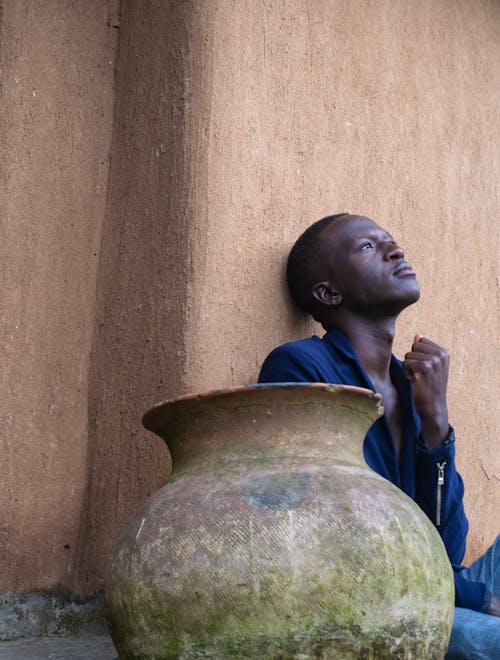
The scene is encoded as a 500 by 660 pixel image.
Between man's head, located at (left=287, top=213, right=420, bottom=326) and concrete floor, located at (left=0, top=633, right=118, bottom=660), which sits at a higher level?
man's head, located at (left=287, top=213, right=420, bottom=326)

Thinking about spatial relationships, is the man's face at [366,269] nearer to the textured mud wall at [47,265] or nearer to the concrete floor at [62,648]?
the textured mud wall at [47,265]

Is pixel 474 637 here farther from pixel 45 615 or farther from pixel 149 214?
pixel 149 214

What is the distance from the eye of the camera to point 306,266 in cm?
300

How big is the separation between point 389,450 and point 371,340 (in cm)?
38

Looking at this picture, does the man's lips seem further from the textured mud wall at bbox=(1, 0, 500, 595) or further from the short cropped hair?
the textured mud wall at bbox=(1, 0, 500, 595)

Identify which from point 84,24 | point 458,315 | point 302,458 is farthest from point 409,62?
point 302,458

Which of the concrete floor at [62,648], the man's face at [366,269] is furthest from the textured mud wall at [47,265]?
the man's face at [366,269]

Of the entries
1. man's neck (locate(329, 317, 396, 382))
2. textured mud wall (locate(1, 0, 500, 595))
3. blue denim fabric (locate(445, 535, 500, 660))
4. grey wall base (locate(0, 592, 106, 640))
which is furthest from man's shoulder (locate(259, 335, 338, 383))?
grey wall base (locate(0, 592, 106, 640))

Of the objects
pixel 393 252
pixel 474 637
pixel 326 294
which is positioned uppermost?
pixel 393 252

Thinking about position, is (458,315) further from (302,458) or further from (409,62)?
(302,458)

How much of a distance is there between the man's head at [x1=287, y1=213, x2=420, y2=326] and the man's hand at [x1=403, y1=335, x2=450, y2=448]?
0.23 metres

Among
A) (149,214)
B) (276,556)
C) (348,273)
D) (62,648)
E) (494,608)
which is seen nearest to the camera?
(276,556)

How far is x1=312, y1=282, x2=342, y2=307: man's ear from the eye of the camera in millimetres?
3018

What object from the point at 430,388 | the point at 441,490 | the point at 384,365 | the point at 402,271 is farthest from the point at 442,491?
the point at 402,271
